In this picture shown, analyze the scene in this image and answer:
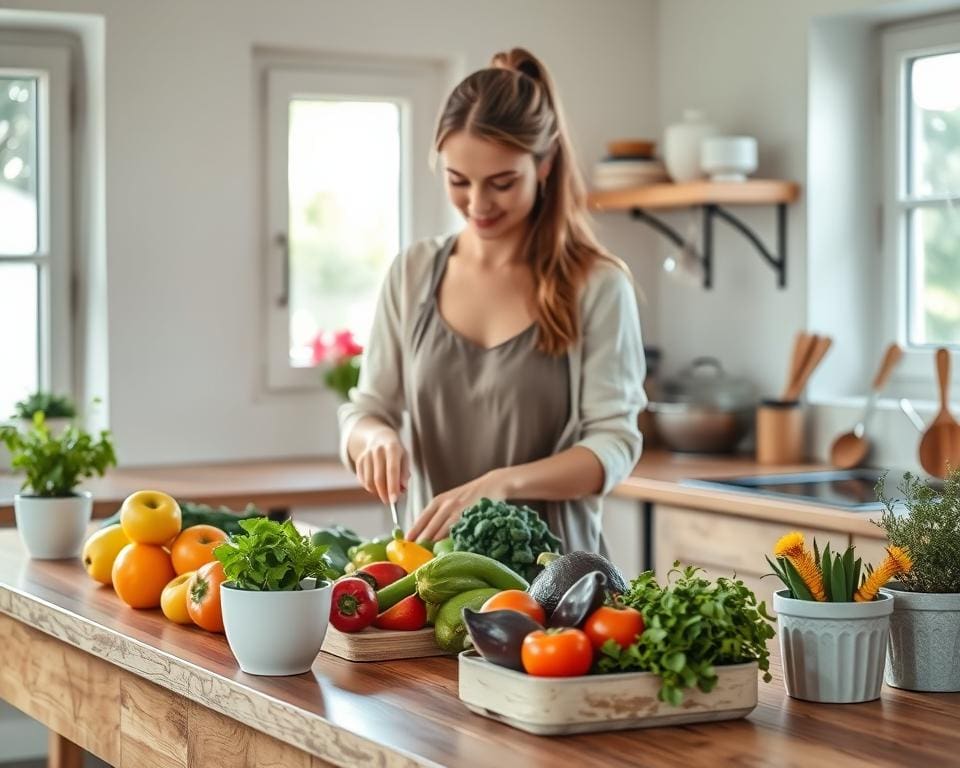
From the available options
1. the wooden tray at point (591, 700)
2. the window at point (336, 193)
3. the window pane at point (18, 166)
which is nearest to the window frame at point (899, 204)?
the window at point (336, 193)

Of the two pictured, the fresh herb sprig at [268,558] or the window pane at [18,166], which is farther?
the window pane at [18,166]

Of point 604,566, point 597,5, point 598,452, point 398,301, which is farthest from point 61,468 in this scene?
point 597,5

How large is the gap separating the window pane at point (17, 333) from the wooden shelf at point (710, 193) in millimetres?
1612

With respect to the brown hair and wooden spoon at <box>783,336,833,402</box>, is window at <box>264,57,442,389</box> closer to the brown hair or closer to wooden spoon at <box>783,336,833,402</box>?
wooden spoon at <box>783,336,833,402</box>

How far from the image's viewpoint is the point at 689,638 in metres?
1.51

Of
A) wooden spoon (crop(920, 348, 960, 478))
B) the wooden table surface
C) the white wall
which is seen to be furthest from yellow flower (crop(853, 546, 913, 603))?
the white wall

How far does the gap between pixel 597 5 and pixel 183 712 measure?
335 centimetres

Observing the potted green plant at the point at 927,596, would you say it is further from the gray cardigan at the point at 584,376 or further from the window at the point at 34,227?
the window at the point at 34,227

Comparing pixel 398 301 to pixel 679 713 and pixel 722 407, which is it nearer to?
pixel 679 713

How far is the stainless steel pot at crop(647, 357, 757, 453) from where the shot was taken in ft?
13.9

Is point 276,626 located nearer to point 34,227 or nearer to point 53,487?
point 53,487

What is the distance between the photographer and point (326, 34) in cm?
439

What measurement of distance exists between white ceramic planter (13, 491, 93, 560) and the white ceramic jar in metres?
2.34

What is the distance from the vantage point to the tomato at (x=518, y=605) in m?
1.59
